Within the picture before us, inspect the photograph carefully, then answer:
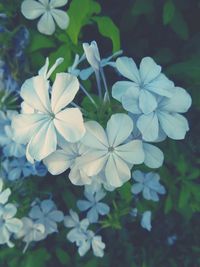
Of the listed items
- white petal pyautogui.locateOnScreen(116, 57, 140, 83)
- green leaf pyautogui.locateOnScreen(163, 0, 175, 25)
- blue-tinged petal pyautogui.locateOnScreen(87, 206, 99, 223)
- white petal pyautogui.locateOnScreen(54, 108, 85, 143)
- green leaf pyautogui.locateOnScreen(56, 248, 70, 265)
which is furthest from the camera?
green leaf pyautogui.locateOnScreen(56, 248, 70, 265)

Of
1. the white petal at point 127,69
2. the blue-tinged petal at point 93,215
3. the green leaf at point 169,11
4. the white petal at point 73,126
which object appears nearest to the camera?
the white petal at point 73,126

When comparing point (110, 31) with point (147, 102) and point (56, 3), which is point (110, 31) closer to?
point (56, 3)

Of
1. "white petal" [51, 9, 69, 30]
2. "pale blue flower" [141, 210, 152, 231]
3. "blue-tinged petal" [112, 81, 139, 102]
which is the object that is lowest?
"pale blue flower" [141, 210, 152, 231]

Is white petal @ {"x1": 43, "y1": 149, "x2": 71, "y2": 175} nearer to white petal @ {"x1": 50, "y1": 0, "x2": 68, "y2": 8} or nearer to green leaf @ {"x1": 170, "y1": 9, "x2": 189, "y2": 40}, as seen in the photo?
white petal @ {"x1": 50, "y1": 0, "x2": 68, "y2": 8}

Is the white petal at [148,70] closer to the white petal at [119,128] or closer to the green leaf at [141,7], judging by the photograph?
the white petal at [119,128]

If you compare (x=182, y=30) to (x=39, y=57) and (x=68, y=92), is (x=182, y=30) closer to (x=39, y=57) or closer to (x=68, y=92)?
(x=39, y=57)

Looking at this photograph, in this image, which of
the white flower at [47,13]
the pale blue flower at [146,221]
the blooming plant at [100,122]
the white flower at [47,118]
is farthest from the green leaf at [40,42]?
the pale blue flower at [146,221]

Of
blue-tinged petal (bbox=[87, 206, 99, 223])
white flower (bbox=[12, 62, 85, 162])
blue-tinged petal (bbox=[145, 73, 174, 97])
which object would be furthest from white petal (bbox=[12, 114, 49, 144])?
blue-tinged petal (bbox=[87, 206, 99, 223])

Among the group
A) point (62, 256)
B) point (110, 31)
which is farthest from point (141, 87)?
point (62, 256)

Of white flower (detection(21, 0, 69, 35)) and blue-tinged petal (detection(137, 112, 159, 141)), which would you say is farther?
white flower (detection(21, 0, 69, 35))
